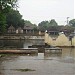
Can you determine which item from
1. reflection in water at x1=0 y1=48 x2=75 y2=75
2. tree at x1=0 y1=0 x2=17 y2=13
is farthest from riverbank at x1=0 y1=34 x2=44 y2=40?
reflection in water at x1=0 y1=48 x2=75 y2=75

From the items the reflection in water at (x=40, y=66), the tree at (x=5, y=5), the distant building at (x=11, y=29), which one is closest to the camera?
the reflection in water at (x=40, y=66)

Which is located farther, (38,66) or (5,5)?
(5,5)

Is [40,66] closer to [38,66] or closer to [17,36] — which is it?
[38,66]

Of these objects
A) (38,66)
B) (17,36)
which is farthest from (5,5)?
(17,36)

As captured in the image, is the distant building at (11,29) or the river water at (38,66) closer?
the river water at (38,66)

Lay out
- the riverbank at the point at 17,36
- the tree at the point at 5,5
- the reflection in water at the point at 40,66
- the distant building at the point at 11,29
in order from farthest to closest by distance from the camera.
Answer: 1. the distant building at the point at 11,29
2. the riverbank at the point at 17,36
3. the tree at the point at 5,5
4. the reflection in water at the point at 40,66

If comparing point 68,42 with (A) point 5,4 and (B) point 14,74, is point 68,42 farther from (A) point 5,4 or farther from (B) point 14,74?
(B) point 14,74

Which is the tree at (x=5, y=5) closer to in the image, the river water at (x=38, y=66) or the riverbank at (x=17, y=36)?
the river water at (x=38, y=66)

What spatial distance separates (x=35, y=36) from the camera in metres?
78.2

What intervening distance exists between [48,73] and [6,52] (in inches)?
467

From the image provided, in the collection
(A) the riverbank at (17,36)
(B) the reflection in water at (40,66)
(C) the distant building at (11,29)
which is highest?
(C) the distant building at (11,29)

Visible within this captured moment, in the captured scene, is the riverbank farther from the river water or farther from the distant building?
the river water

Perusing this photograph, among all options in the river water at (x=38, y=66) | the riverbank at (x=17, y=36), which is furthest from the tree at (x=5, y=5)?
the riverbank at (x=17, y=36)

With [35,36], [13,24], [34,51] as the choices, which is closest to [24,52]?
[34,51]
